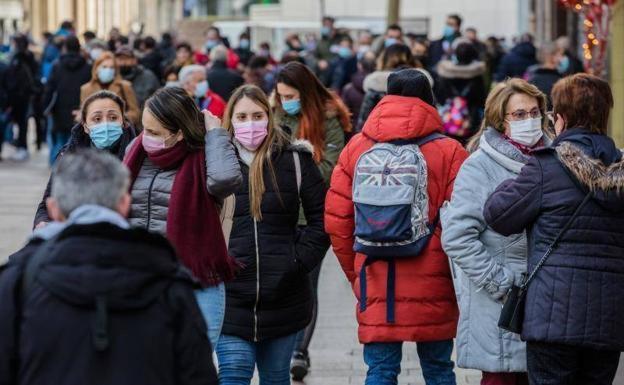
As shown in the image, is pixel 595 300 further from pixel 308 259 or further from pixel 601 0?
pixel 601 0

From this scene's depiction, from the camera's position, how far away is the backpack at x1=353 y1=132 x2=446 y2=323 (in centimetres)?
659

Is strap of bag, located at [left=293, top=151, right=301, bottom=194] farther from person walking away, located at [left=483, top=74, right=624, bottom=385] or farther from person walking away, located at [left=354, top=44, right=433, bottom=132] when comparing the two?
person walking away, located at [left=354, top=44, right=433, bottom=132]

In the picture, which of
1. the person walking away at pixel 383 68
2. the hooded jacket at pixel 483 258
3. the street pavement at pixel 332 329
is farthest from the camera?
the person walking away at pixel 383 68

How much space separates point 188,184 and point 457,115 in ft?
31.4

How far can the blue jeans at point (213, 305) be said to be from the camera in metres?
6.02

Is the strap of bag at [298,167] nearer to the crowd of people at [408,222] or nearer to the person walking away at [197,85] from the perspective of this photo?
the crowd of people at [408,222]

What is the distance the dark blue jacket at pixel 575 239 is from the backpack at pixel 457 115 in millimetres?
9224

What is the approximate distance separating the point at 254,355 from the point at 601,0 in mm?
7435

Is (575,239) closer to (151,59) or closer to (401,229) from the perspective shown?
(401,229)

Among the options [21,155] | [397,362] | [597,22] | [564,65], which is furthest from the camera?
[21,155]

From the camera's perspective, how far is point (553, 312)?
5941 mm

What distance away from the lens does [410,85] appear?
273 inches

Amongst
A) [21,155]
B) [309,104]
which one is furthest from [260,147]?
[21,155]

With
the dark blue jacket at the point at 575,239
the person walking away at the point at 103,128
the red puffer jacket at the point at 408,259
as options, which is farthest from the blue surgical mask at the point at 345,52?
the dark blue jacket at the point at 575,239
